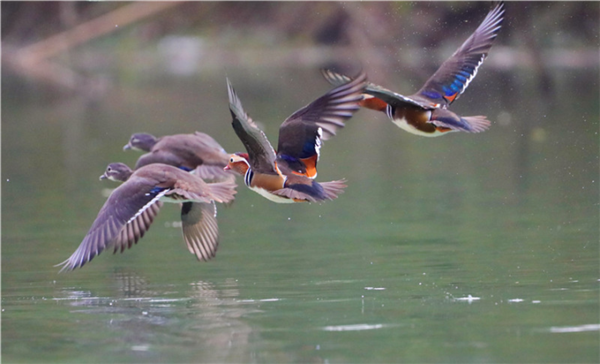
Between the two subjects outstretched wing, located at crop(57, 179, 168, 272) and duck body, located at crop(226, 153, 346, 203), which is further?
outstretched wing, located at crop(57, 179, 168, 272)

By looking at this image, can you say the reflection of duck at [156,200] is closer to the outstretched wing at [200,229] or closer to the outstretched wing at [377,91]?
the outstretched wing at [200,229]

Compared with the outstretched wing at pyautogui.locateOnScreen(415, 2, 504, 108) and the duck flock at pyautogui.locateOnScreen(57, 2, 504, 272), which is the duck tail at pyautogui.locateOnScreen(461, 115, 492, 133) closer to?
the duck flock at pyautogui.locateOnScreen(57, 2, 504, 272)

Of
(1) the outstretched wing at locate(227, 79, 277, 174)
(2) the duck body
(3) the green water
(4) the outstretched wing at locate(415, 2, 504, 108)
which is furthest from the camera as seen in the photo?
(4) the outstretched wing at locate(415, 2, 504, 108)

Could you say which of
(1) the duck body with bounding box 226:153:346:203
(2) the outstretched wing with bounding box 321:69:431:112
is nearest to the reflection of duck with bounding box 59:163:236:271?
(1) the duck body with bounding box 226:153:346:203

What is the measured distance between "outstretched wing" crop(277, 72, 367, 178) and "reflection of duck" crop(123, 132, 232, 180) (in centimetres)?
165

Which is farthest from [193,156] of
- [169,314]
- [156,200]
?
[169,314]

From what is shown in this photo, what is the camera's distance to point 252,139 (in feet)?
23.8

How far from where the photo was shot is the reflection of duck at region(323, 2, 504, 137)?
7.86 m

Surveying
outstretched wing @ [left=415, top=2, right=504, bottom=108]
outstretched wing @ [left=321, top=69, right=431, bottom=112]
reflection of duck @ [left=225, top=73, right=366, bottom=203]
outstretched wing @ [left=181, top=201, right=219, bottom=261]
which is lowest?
outstretched wing @ [left=181, top=201, right=219, bottom=261]

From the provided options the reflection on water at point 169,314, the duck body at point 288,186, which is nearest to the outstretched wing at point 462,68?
the duck body at point 288,186

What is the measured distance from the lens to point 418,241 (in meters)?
9.07

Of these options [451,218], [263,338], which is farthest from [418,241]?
[263,338]

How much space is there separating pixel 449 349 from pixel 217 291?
2.15 meters

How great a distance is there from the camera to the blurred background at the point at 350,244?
608 cm
